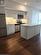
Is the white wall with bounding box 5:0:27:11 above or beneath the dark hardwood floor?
above

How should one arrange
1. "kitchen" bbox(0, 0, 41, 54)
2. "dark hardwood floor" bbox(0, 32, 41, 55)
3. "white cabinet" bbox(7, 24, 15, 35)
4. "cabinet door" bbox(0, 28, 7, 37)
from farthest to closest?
"white cabinet" bbox(7, 24, 15, 35)
"cabinet door" bbox(0, 28, 7, 37)
"kitchen" bbox(0, 0, 41, 54)
"dark hardwood floor" bbox(0, 32, 41, 55)

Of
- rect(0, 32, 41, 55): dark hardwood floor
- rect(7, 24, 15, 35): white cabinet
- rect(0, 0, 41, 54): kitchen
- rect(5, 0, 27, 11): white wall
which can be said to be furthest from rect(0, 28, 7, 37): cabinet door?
rect(5, 0, 27, 11): white wall

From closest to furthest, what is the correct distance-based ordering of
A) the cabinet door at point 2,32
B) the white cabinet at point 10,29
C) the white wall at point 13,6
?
the cabinet door at point 2,32
the white cabinet at point 10,29
the white wall at point 13,6

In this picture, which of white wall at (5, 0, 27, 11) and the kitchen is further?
white wall at (5, 0, 27, 11)

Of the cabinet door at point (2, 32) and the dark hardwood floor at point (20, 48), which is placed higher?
the cabinet door at point (2, 32)

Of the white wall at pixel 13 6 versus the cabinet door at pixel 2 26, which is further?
the white wall at pixel 13 6

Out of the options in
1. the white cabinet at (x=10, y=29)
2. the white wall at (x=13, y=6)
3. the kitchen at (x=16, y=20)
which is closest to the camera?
the kitchen at (x=16, y=20)

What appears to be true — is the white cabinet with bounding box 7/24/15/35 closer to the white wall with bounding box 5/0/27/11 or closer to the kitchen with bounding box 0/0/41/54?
the kitchen with bounding box 0/0/41/54

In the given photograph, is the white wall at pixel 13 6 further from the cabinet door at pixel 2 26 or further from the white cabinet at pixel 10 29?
the white cabinet at pixel 10 29

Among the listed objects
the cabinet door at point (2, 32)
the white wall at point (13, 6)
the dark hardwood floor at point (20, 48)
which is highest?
the white wall at point (13, 6)

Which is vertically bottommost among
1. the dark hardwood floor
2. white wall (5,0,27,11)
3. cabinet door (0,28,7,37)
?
the dark hardwood floor

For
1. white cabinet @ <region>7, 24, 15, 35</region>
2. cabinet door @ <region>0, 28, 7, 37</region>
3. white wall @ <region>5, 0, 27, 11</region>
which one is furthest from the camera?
white wall @ <region>5, 0, 27, 11</region>

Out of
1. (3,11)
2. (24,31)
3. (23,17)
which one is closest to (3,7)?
(3,11)

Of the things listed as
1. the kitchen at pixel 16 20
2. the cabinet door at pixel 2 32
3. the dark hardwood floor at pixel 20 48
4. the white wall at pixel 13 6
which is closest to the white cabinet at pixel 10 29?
the kitchen at pixel 16 20
